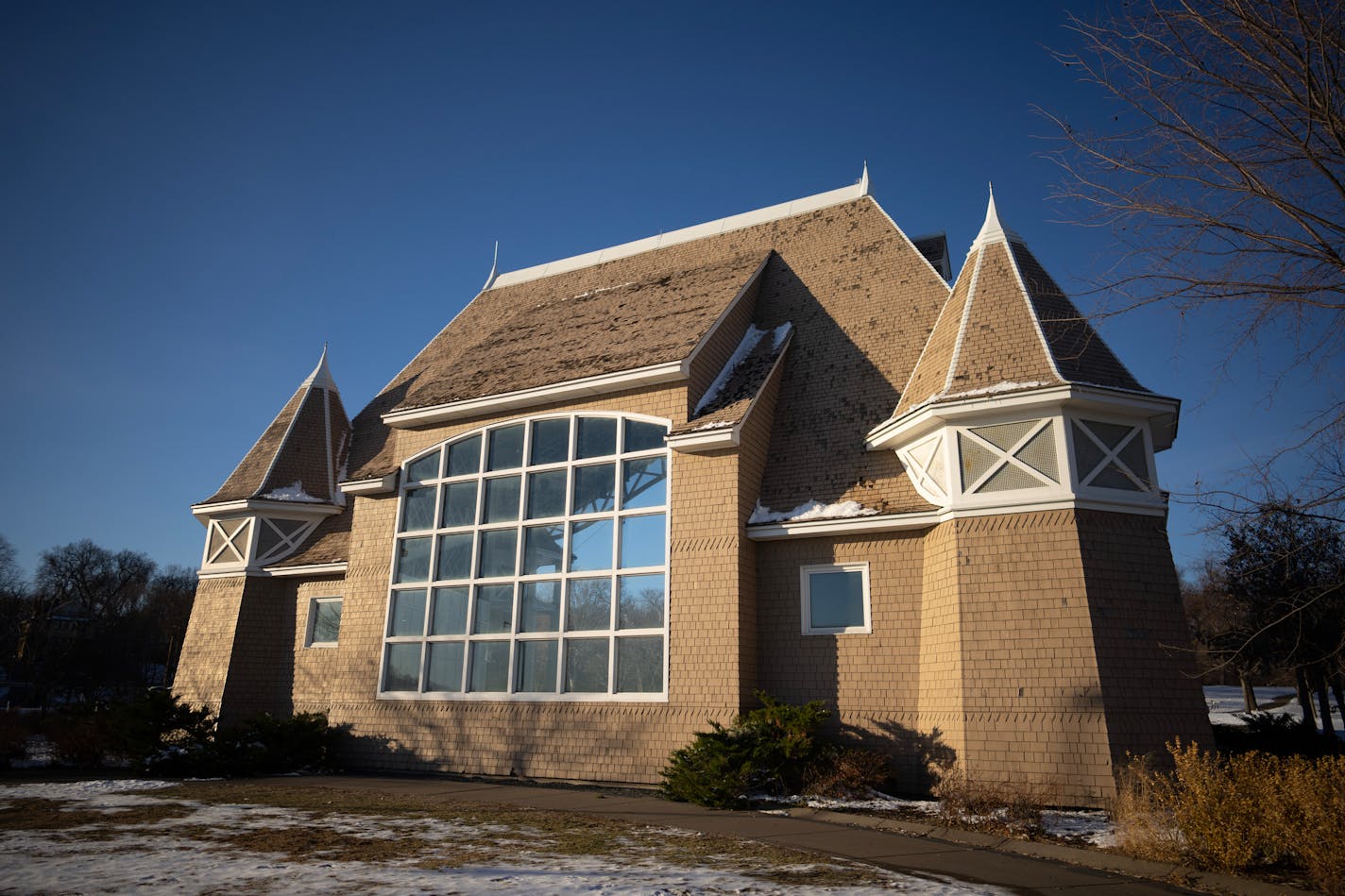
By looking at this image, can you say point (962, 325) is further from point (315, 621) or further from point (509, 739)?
point (315, 621)

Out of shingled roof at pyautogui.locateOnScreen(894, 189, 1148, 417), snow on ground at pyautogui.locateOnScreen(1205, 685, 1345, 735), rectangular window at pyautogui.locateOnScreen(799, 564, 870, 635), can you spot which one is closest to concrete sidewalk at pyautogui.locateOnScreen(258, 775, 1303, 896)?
rectangular window at pyautogui.locateOnScreen(799, 564, 870, 635)

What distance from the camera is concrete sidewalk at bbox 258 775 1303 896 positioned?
689 centimetres

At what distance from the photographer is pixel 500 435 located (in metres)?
16.7

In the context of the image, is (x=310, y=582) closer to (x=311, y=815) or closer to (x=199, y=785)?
(x=199, y=785)

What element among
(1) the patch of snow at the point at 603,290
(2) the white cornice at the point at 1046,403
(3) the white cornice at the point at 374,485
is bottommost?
(3) the white cornice at the point at 374,485

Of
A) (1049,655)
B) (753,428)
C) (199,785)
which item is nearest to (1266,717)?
(1049,655)

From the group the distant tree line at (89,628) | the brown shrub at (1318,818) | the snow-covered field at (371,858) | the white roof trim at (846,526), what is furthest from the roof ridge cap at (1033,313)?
the distant tree line at (89,628)

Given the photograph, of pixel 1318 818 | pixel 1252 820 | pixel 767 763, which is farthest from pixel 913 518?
pixel 1318 818

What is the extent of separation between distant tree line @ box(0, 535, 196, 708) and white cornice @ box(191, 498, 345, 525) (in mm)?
22543

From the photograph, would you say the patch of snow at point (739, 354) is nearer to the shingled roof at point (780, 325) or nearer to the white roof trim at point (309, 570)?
the shingled roof at point (780, 325)

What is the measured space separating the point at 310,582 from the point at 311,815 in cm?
1067

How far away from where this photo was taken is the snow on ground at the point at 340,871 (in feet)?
19.7

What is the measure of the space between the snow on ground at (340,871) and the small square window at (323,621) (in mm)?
10177

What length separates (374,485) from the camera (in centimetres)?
1719
